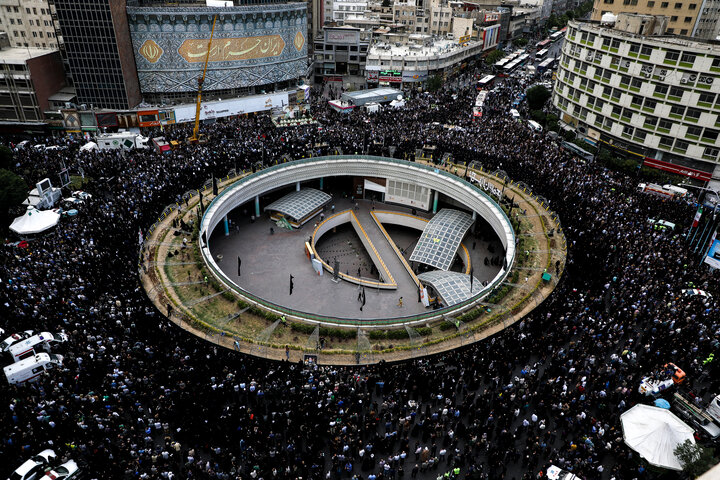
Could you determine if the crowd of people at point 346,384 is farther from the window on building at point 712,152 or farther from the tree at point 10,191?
the window on building at point 712,152

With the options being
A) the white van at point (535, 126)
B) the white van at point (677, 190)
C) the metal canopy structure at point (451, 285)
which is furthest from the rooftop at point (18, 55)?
the white van at point (677, 190)

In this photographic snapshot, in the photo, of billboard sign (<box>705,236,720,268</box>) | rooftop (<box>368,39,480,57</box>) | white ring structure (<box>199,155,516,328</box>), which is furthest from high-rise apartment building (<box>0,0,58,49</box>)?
billboard sign (<box>705,236,720,268</box>)

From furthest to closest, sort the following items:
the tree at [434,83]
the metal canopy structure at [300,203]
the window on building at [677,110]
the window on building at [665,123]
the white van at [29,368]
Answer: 1. the tree at [434,83]
2. the window on building at [665,123]
3. the window on building at [677,110]
4. the metal canopy structure at [300,203]
5. the white van at [29,368]

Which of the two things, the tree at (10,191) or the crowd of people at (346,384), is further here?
the tree at (10,191)

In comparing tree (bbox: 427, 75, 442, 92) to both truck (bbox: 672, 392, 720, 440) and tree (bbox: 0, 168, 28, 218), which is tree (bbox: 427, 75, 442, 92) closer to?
tree (bbox: 0, 168, 28, 218)

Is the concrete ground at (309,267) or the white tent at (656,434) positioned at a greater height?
the white tent at (656,434)

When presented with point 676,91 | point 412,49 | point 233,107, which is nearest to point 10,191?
point 233,107

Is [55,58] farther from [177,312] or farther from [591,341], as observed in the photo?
[591,341]

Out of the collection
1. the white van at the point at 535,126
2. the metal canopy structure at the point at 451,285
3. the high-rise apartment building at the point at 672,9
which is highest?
the high-rise apartment building at the point at 672,9

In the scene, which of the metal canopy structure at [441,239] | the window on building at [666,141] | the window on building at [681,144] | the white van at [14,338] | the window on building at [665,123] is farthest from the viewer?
the window on building at [666,141]
